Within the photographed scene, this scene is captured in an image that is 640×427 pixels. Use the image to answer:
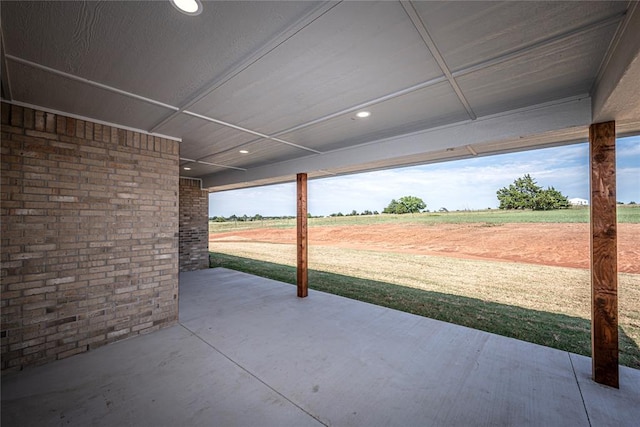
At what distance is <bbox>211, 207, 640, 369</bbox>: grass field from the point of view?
412 centimetres

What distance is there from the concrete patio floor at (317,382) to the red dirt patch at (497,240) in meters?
10.1

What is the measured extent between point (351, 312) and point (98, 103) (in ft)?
15.5

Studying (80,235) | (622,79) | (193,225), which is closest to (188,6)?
(622,79)

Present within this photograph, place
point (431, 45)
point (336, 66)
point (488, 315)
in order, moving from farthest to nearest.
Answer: point (488, 315) → point (336, 66) → point (431, 45)

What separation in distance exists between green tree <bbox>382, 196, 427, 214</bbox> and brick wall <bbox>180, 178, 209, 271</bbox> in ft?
75.4

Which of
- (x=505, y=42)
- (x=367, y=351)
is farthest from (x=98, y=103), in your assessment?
(x=367, y=351)

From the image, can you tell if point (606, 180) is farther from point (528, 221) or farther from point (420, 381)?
point (528, 221)

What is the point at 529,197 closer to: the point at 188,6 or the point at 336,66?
the point at 336,66

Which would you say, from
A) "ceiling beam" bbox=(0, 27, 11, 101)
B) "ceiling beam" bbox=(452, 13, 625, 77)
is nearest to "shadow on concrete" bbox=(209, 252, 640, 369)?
"ceiling beam" bbox=(452, 13, 625, 77)

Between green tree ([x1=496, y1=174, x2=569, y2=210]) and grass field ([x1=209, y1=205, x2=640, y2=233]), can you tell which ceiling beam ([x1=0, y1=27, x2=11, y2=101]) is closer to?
grass field ([x1=209, y1=205, x2=640, y2=233])

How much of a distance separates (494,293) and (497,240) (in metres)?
10.9

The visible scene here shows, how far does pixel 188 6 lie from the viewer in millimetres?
1453

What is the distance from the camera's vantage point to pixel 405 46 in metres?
1.83

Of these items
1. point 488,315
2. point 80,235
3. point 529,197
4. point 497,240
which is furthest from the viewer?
point 529,197
